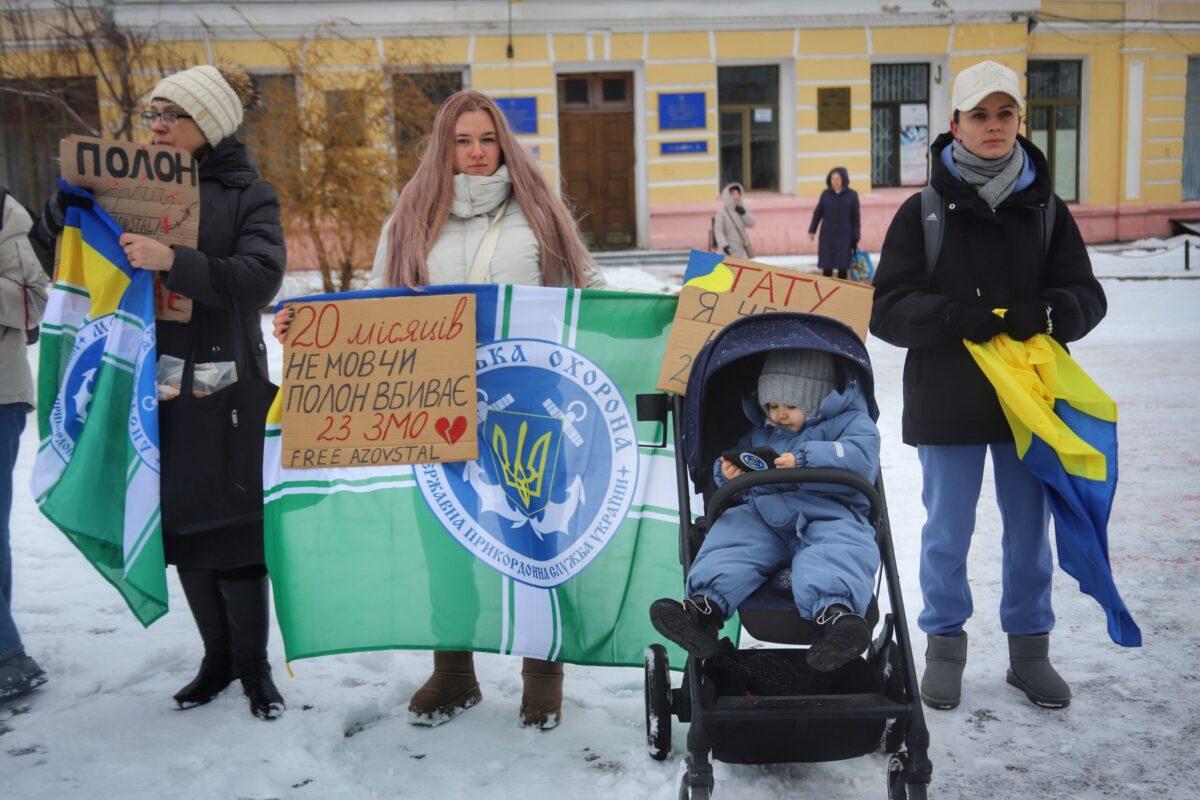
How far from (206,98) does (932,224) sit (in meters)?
2.40

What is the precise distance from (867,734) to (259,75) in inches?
770

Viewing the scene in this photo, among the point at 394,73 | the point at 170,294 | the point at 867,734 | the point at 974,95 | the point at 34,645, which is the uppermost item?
the point at 394,73

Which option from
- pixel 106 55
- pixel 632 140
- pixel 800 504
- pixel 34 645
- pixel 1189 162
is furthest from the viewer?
pixel 1189 162

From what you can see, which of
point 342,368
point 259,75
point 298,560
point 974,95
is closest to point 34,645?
point 298,560

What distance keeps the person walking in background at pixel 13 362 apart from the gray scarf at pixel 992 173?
324cm

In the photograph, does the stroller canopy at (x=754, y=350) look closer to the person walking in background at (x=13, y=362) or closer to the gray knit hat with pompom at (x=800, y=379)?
the gray knit hat with pompom at (x=800, y=379)

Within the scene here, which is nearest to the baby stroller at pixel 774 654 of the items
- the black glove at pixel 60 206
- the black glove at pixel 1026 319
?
the black glove at pixel 1026 319

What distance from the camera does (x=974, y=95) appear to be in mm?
3520

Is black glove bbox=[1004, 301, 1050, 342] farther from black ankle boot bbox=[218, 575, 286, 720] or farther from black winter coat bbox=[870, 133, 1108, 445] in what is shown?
black ankle boot bbox=[218, 575, 286, 720]

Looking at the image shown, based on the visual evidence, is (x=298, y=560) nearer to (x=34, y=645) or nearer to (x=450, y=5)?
(x=34, y=645)

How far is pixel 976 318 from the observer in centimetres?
354

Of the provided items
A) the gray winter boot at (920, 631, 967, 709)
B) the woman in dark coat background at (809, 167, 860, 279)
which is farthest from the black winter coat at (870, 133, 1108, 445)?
the woman in dark coat background at (809, 167, 860, 279)

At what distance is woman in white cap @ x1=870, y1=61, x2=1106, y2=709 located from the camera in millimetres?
3582

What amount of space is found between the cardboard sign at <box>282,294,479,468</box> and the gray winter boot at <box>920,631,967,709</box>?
5.45 feet
